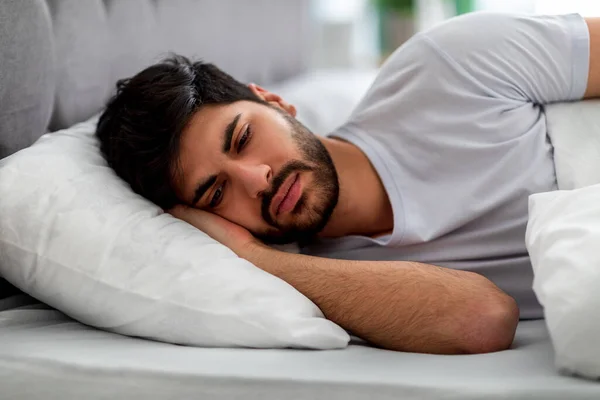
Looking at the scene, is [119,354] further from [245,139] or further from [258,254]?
[245,139]

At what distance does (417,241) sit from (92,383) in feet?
2.04

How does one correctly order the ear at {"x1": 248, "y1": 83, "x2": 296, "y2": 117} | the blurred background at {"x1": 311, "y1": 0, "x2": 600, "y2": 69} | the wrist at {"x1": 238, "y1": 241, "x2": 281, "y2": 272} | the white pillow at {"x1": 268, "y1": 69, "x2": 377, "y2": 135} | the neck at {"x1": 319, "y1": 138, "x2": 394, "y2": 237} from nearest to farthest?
the wrist at {"x1": 238, "y1": 241, "x2": 281, "y2": 272}, the neck at {"x1": 319, "y1": 138, "x2": 394, "y2": 237}, the ear at {"x1": 248, "y1": 83, "x2": 296, "y2": 117}, the white pillow at {"x1": 268, "y1": 69, "x2": 377, "y2": 135}, the blurred background at {"x1": 311, "y1": 0, "x2": 600, "y2": 69}

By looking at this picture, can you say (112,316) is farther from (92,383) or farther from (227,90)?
(227,90)

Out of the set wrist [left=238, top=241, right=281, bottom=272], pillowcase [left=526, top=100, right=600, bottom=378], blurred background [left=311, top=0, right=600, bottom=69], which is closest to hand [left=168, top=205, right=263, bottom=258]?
wrist [left=238, top=241, right=281, bottom=272]

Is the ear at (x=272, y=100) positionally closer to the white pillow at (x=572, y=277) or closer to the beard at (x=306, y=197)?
the beard at (x=306, y=197)

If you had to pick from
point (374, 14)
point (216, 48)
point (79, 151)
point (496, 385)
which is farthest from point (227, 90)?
point (374, 14)

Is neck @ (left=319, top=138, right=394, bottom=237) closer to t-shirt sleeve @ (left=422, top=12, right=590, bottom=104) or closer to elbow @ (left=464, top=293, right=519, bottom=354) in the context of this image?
t-shirt sleeve @ (left=422, top=12, right=590, bottom=104)

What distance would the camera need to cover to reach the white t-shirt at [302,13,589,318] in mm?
1222

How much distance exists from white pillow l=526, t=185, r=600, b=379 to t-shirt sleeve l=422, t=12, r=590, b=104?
435 mm

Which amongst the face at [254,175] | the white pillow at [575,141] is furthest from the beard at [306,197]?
the white pillow at [575,141]

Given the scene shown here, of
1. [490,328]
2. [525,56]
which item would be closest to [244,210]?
[490,328]

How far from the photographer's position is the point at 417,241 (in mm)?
1224

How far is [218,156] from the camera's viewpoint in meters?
1.21

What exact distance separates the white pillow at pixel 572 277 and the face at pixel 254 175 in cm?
45
